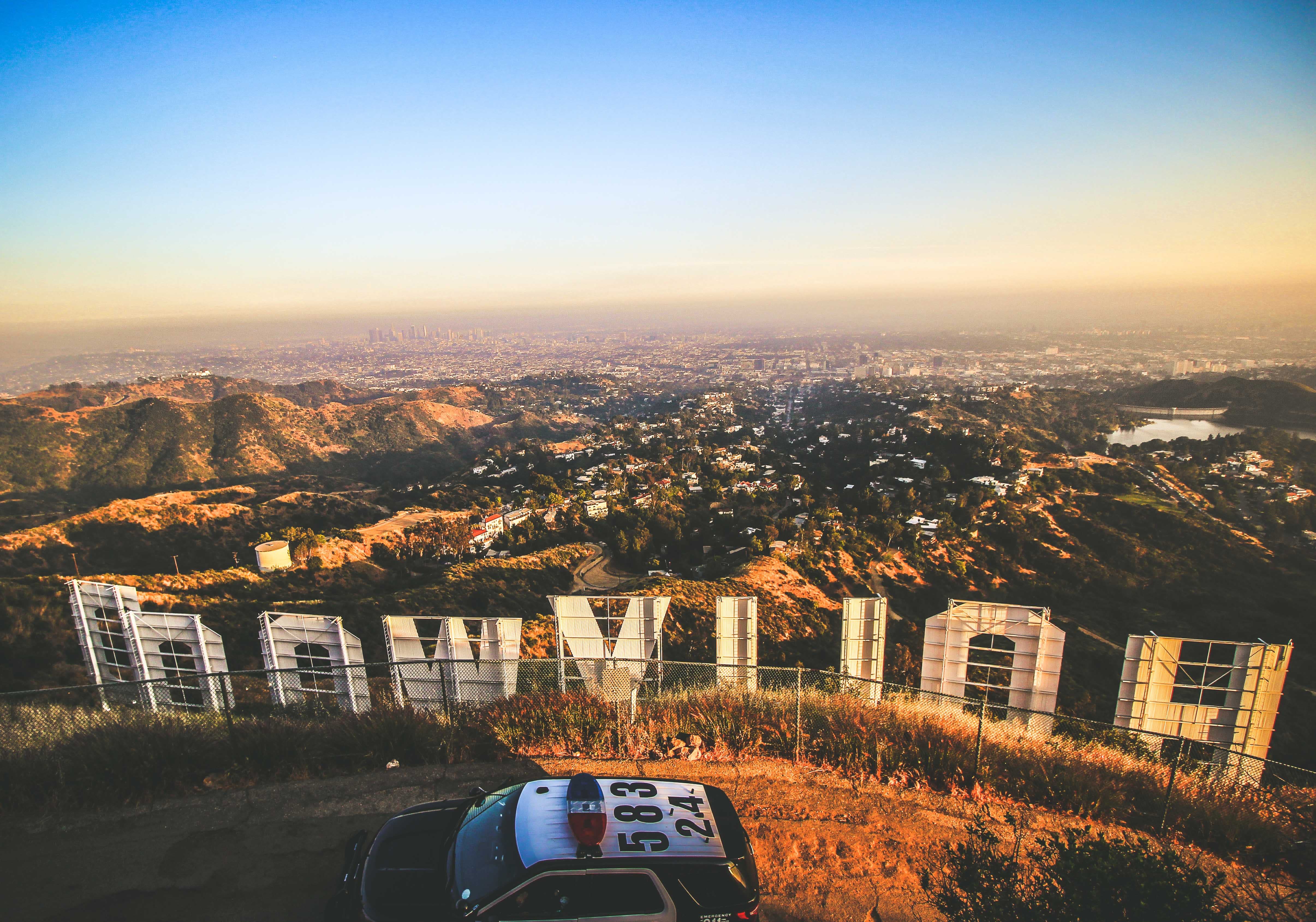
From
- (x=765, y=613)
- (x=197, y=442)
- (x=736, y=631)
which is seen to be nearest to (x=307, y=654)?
(x=736, y=631)

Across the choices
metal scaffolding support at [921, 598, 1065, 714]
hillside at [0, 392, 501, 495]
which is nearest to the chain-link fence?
metal scaffolding support at [921, 598, 1065, 714]

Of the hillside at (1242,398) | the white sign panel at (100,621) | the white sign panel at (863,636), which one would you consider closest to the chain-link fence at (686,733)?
the white sign panel at (863,636)

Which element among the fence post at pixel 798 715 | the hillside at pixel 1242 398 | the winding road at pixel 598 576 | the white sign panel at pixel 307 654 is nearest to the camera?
the fence post at pixel 798 715

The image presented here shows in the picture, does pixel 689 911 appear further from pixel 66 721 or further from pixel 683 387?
pixel 683 387

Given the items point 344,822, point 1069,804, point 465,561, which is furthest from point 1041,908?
point 465,561

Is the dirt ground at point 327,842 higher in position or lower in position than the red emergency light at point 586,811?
lower

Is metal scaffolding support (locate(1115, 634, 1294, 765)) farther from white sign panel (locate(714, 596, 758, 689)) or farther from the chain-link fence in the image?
white sign panel (locate(714, 596, 758, 689))

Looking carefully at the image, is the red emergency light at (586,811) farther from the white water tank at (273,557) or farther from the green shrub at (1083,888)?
the white water tank at (273,557)

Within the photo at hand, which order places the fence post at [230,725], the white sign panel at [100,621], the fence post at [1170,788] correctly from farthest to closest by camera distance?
the white sign panel at [100,621]
the fence post at [230,725]
the fence post at [1170,788]

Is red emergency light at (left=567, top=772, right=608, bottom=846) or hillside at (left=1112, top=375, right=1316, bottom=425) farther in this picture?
hillside at (left=1112, top=375, right=1316, bottom=425)
